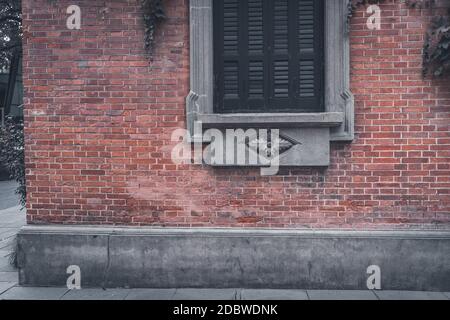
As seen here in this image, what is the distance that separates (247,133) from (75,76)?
7.95 feet

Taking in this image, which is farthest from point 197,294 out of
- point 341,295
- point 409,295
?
point 409,295

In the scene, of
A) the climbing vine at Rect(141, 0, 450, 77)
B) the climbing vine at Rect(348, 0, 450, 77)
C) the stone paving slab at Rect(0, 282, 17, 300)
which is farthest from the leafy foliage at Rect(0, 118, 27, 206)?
the climbing vine at Rect(348, 0, 450, 77)

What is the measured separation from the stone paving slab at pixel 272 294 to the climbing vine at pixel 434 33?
3.19 metres

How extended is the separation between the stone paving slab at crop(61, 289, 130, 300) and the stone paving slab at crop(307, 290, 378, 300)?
235 cm

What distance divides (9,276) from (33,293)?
97 centimetres

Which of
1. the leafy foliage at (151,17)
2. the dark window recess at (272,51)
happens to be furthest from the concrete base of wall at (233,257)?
the leafy foliage at (151,17)

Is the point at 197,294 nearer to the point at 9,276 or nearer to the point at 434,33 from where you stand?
the point at 9,276

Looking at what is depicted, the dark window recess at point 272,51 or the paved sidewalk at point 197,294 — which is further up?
the dark window recess at point 272,51

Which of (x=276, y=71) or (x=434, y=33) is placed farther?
(x=276, y=71)

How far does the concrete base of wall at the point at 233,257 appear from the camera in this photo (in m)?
5.15

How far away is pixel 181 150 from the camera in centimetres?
539

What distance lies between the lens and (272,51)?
17.9 ft

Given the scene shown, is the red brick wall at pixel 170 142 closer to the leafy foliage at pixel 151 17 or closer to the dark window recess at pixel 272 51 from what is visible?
the leafy foliage at pixel 151 17

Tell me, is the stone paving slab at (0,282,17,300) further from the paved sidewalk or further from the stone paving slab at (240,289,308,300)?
the stone paving slab at (240,289,308,300)
